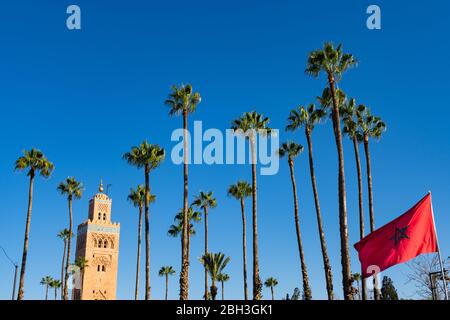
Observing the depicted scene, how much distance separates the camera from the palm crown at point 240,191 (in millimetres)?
65875

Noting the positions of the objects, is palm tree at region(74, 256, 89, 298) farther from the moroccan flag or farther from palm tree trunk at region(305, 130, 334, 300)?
the moroccan flag

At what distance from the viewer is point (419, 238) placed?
621 inches

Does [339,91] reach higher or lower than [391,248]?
higher

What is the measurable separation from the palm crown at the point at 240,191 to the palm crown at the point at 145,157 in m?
14.7

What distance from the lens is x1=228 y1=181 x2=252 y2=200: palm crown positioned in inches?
2594

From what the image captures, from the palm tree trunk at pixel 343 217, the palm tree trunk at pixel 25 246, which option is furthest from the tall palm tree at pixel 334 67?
the palm tree trunk at pixel 25 246

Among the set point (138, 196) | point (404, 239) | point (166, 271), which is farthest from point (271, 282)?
point (404, 239)

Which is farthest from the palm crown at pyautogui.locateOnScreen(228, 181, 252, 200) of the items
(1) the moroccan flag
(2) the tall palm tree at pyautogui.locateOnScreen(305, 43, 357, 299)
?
(1) the moroccan flag

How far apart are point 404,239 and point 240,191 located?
5024 cm

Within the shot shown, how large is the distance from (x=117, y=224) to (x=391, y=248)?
378ft

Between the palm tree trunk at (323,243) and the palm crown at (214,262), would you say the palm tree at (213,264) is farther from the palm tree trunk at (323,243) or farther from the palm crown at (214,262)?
the palm tree trunk at (323,243)
